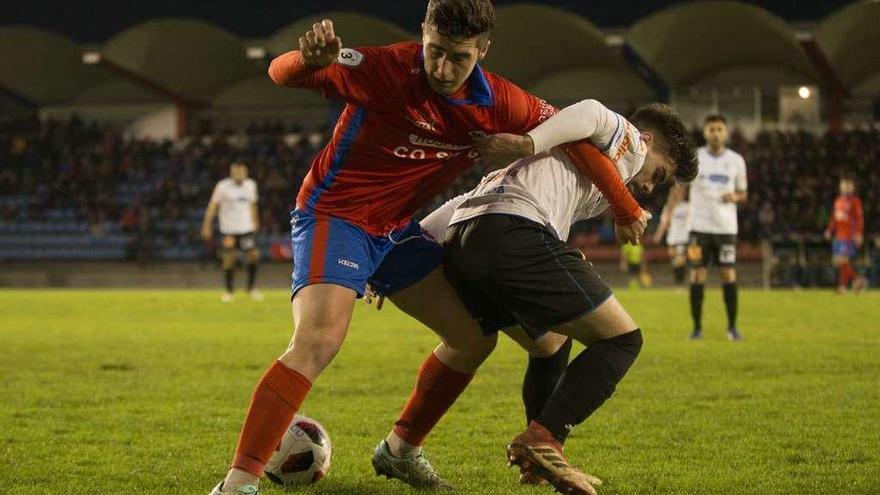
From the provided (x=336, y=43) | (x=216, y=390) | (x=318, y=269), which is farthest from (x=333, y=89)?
(x=216, y=390)

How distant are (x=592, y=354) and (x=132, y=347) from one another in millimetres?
7694

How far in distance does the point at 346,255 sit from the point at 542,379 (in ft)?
3.63

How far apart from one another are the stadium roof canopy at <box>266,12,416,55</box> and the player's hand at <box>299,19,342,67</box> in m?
33.5

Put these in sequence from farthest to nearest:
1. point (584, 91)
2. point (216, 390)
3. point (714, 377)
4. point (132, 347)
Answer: point (584, 91), point (132, 347), point (714, 377), point (216, 390)

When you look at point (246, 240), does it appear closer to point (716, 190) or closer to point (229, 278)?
point (229, 278)

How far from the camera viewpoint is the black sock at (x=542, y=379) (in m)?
4.85

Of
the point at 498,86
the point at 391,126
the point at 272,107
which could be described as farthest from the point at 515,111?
the point at 272,107

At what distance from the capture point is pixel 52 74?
42344 mm

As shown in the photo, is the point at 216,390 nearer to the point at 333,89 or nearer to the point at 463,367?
the point at 463,367

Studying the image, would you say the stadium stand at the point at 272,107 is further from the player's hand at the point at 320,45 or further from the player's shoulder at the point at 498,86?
the player's hand at the point at 320,45

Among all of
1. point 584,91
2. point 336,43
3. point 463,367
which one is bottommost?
point 463,367

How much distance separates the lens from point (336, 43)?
12.7 feet

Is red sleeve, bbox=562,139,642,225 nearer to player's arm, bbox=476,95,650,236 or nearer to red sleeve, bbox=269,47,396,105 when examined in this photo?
player's arm, bbox=476,95,650,236

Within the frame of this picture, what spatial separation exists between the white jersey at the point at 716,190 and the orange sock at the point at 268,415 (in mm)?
8830
